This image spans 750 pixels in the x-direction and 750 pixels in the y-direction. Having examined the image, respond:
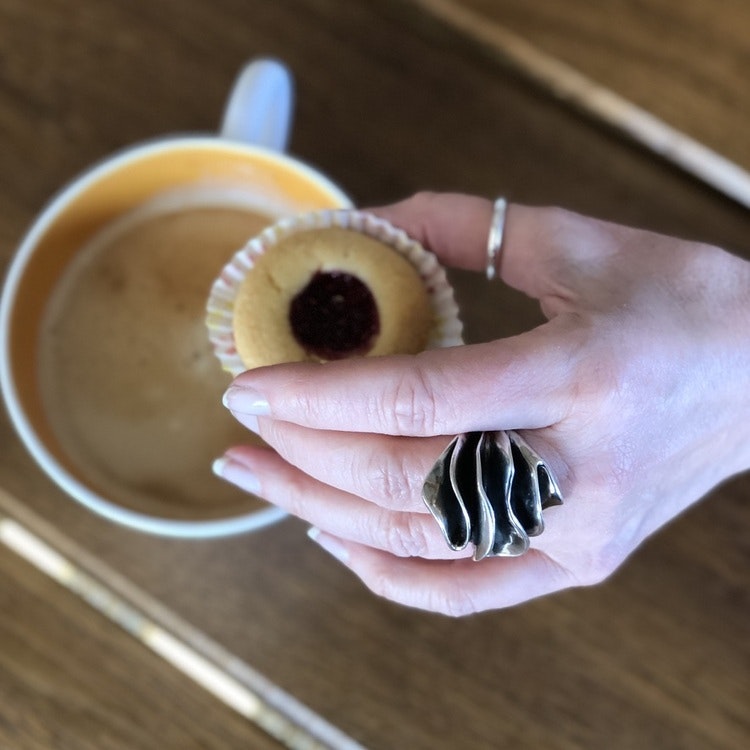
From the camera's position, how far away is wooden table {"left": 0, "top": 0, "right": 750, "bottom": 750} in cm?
62

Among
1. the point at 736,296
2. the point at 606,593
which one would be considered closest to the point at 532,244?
the point at 736,296

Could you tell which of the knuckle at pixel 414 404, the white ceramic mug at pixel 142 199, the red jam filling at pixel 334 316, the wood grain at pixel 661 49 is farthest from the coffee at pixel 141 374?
the wood grain at pixel 661 49

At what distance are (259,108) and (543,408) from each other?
0.38m

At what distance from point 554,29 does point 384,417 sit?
0.53 meters

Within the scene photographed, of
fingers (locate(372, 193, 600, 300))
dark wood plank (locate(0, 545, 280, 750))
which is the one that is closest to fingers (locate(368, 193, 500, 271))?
fingers (locate(372, 193, 600, 300))

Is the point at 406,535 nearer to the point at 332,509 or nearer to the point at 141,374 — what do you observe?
the point at 332,509

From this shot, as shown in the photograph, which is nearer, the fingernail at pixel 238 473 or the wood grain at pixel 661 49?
the fingernail at pixel 238 473

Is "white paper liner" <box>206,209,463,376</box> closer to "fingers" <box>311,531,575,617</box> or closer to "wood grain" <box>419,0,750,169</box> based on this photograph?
"fingers" <box>311,531,575,617</box>

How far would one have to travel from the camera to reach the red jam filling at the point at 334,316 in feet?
1.77

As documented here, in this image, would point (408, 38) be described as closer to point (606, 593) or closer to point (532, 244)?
point (532, 244)

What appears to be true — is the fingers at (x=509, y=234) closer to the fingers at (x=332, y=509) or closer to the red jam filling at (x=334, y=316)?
the red jam filling at (x=334, y=316)

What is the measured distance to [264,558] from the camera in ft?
2.08

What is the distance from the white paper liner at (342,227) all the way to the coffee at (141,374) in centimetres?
6

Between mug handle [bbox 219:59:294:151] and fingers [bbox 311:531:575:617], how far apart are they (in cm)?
36
